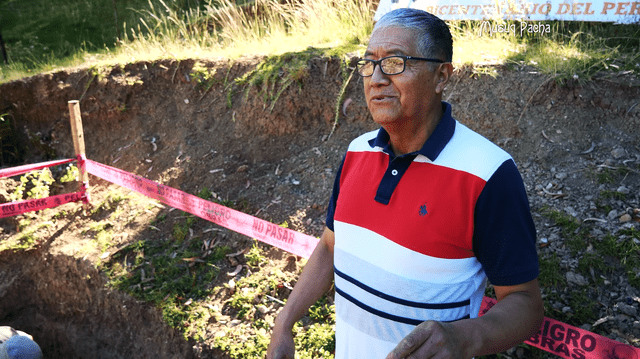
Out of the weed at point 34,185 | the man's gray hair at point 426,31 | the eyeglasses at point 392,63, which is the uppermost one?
the man's gray hair at point 426,31

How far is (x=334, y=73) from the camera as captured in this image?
5.56m

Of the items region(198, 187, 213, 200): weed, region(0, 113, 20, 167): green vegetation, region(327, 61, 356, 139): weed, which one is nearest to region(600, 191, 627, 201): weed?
region(327, 61, 356, 139): weed

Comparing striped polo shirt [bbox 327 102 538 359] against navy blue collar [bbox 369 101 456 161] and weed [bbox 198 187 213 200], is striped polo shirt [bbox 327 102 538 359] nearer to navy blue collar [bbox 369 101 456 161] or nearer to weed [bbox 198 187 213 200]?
navy blue collar [bbox 369 101 456 161]

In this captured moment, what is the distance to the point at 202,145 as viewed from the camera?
6023 mm

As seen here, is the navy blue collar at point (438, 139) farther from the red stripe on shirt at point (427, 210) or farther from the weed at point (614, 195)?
the weed at point (614, 195)

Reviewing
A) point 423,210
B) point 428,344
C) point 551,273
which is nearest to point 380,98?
point 423,210

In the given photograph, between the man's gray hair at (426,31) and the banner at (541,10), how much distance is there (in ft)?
13.3

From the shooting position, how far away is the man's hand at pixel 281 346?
1.99 metres

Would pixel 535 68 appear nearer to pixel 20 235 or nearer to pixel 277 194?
pixel 277 194

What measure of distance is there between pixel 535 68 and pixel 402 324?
372 cm

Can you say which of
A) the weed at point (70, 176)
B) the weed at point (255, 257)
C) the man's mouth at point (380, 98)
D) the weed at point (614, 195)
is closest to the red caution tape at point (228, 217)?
the weed at point (255, 257)

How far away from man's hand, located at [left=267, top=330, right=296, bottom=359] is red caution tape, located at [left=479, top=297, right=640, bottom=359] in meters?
1.12

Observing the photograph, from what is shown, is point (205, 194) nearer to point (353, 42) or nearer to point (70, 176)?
point (70, 176)

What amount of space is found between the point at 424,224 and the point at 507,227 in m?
0.26
